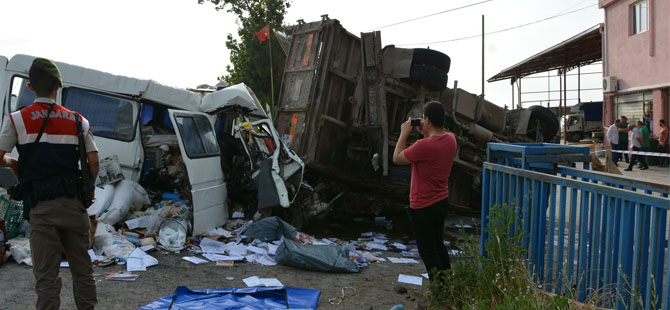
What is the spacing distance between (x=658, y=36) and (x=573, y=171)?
15717 mm

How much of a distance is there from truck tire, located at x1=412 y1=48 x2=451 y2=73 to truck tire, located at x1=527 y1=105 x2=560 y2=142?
319cm

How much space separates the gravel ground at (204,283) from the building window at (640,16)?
16.1m

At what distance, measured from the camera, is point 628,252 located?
2947mm

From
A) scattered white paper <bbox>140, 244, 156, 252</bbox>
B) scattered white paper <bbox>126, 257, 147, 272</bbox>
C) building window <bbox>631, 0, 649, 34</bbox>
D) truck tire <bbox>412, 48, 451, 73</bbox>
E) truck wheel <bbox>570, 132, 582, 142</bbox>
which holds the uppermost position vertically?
building window <bbox>631, 0, 649, 34</bbox>

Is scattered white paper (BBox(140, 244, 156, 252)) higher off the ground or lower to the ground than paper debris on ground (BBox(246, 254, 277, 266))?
higher

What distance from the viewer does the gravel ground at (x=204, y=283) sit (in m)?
4.18

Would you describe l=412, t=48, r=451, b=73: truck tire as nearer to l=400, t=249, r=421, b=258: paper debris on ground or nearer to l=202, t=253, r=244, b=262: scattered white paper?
l=400, t=249, r=421, b=258: paper debris on ground

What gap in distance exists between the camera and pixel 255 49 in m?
21.1

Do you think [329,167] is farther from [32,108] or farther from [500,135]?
[32,108]

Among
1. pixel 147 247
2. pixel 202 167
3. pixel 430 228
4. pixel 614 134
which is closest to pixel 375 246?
pixel 202 167

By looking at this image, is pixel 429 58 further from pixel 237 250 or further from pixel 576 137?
pixel 576 137

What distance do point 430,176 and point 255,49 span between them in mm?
18077

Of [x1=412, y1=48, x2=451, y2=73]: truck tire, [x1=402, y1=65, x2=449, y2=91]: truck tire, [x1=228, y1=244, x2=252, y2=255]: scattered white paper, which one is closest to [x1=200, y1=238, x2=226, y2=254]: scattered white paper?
[x1=228, y1=244, x2=252, y2=255]: scattered white paper

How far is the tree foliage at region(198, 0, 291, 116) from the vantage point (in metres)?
20.9
